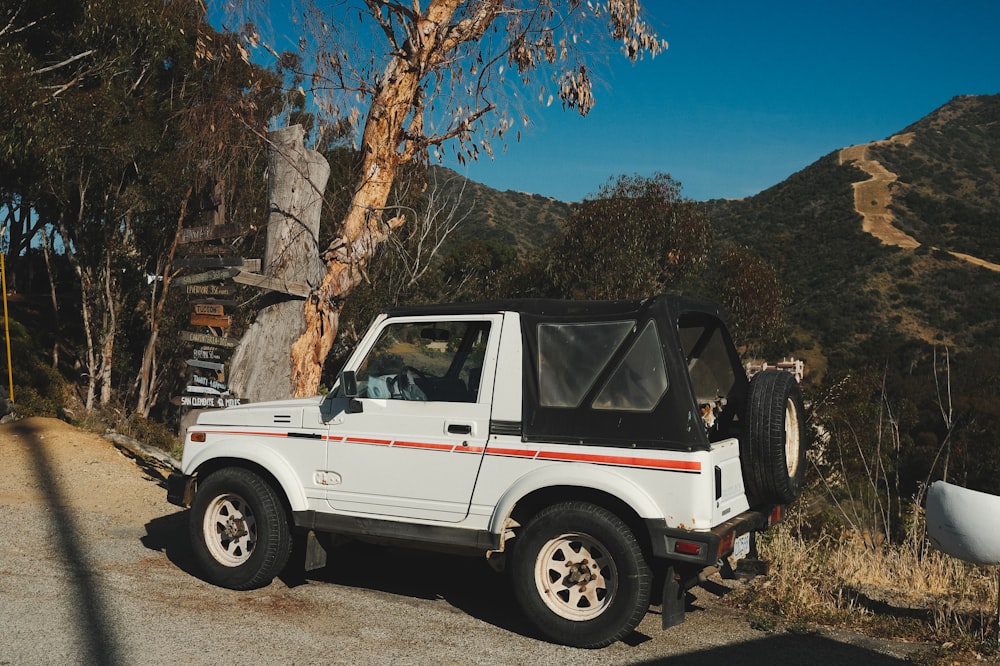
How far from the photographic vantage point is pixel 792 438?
6.06m

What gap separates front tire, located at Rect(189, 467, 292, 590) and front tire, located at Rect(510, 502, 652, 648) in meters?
1.82

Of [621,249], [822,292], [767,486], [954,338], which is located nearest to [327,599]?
[767,486]

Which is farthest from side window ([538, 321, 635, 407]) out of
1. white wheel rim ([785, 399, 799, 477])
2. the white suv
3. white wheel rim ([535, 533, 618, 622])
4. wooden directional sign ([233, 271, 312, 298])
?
wooden directional sign ([233, 271, 312, 298])

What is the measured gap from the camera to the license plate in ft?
17.6

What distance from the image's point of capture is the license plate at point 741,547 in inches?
212

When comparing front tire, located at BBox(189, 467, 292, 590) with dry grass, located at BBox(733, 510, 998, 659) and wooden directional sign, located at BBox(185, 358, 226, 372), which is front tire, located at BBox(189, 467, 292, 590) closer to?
dry grass, located at BBox(733, 510, 998, 659)

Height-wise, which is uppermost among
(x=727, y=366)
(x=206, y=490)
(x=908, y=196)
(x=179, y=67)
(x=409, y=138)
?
(x=908, y=196)

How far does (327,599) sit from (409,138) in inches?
226

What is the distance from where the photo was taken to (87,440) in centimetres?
1226

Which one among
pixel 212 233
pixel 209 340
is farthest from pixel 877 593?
pixel 209 340

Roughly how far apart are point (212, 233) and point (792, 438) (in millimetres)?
7769

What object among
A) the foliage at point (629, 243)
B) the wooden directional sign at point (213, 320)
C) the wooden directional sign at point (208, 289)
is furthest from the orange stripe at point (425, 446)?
the foliage at point (629, 243)

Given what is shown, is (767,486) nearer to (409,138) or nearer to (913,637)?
(913,637)

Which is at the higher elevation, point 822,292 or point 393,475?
point 822,292
